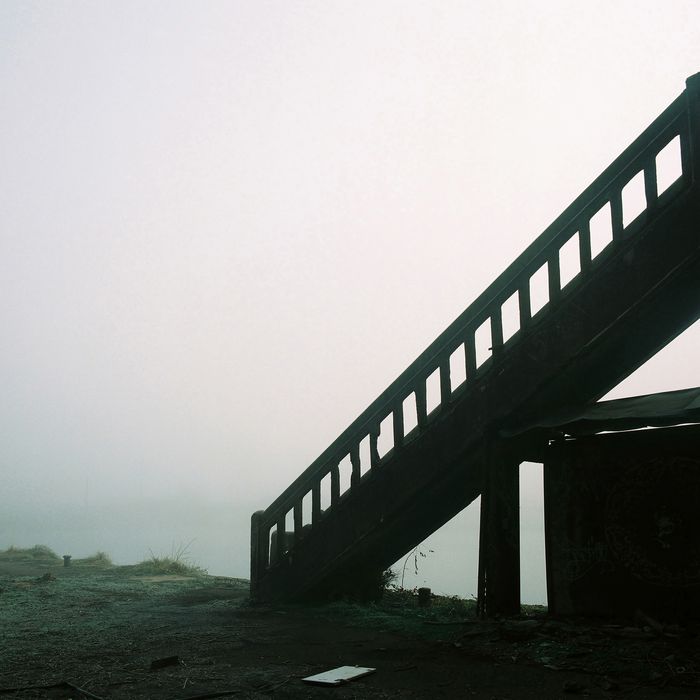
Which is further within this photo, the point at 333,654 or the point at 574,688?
the point at 333,654

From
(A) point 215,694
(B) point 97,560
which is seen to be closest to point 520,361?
(A) point 215,694

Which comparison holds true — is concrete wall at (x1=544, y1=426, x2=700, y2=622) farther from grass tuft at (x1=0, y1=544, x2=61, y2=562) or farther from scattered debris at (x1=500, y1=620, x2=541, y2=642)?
grass tuft at (x1=0, y1=544, x2=61, y2=562)

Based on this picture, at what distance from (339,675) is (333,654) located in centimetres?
117

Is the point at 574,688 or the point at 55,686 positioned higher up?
the point at 574,688

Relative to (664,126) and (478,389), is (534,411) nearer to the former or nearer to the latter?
(478,389)

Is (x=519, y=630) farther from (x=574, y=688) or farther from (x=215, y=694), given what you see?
(x=215, y=694)

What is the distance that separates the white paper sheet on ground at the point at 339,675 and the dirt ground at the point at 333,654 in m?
0.07

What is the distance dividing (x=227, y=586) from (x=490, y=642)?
8.71 meters

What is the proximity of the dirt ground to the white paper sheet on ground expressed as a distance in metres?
0.07

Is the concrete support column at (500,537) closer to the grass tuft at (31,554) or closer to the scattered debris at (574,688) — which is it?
the scattered debris at (574,688)

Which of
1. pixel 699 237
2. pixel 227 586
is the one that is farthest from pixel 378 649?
pixel 227 586

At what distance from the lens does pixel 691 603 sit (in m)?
6.69

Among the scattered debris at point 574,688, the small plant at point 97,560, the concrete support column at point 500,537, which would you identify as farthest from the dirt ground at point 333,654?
the small plant at point 97,560

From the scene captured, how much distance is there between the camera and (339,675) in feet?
18.8
